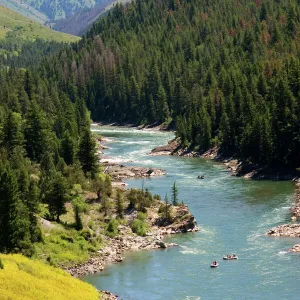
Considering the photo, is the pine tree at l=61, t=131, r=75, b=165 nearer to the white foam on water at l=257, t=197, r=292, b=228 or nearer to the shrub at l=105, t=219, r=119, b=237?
the shrub at l=105, t=219, r=119, b=237

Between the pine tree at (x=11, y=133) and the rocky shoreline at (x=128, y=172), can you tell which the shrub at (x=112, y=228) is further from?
the rocky shoreline at (x=128, y=172)

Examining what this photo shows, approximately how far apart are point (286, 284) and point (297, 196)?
141 feet

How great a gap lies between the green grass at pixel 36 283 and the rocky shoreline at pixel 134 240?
7601 mm

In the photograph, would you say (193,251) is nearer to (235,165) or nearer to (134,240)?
Result: (134,240)

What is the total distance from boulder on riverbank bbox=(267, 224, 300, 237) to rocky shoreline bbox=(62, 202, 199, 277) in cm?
1025

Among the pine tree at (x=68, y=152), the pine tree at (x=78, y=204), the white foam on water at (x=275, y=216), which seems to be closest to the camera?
the pine tree at (x=78, y=204)

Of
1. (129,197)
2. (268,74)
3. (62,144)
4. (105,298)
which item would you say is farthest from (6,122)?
(268,74)

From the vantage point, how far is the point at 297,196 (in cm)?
11481

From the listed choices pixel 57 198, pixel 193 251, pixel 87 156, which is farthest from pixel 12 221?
pixel 87 156

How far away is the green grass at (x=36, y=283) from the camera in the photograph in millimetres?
61469

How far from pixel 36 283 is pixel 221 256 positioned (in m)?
26.7

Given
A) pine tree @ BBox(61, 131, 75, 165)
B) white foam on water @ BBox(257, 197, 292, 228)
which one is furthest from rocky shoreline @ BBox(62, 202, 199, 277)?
pine tree @ BBox(61, 131, 75, 165)

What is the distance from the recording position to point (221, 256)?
276ft

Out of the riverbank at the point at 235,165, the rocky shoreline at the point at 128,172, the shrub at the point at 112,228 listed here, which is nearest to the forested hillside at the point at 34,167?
the shrub at the point at 112,228
